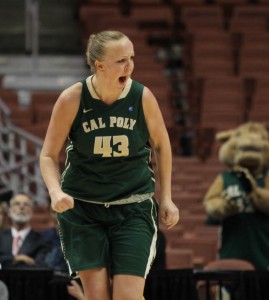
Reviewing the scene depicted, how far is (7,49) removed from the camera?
16812 mm

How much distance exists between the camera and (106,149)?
4152 mm

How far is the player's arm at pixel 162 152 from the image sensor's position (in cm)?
420

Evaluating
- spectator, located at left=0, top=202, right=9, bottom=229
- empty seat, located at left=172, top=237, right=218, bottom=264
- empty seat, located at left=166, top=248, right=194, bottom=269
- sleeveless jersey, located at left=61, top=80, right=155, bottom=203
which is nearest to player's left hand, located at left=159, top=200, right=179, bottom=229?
sleeveless jersey, located at left=61, top=80, right=155, bottom=203

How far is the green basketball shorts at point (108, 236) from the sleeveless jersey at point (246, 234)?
3334 millimetres

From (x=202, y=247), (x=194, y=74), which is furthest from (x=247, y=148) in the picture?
(x=194, y=74)

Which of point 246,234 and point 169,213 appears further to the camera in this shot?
point 246,234

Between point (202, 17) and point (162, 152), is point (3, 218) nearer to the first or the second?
point (162, 152)

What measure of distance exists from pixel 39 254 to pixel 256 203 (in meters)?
1.68

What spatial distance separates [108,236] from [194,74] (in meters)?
9.74

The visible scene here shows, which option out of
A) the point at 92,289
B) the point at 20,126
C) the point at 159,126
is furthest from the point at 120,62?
the point at 20,126

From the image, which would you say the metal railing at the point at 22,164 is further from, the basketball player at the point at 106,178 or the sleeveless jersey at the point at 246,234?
the basketball player at the point at 106,178

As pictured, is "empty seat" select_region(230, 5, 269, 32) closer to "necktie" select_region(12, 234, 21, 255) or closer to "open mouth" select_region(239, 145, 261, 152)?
"open mouth" select_region(239, 145, 261, 152)

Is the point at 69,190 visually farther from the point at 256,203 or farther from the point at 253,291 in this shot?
the point at 256,203

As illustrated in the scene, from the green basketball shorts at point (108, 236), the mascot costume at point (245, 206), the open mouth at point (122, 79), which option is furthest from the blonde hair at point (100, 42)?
the mascot costume at point (245, 206)
